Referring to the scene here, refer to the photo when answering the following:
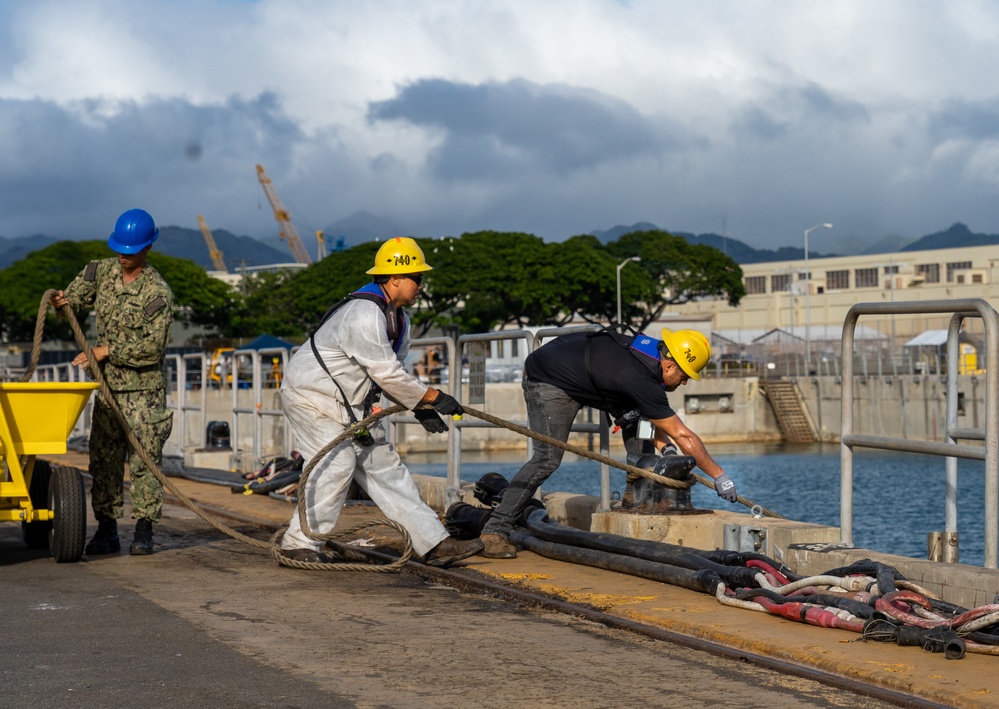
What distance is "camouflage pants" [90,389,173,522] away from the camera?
8586 millimetres

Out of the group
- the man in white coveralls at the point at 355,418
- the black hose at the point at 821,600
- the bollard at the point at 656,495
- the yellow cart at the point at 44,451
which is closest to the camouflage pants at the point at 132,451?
the yellow cart at the point at 44,451

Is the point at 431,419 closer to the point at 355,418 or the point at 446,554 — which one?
the point at 355,418

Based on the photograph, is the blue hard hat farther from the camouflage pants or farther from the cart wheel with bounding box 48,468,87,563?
the cart wheel with bounding box 48,468,87,563

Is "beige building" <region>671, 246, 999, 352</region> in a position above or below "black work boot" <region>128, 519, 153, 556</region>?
above

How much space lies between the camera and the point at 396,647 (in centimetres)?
554

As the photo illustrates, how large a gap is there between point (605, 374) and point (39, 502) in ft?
12.7

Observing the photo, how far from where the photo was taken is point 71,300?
8.47 meters

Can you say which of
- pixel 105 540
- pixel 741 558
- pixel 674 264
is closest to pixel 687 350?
pixel 741 558

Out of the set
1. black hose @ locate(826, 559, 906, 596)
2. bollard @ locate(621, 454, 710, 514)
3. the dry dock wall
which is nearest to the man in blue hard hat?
bollard @ locate(621, 454, 710, 514)

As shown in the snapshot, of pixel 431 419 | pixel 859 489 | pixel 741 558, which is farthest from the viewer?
pixel 859 489

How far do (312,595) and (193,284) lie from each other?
82.3 metres

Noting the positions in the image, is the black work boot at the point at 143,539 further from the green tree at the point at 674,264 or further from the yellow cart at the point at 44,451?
the green tree at the point at 674,264

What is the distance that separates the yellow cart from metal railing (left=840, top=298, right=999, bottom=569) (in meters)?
4.40

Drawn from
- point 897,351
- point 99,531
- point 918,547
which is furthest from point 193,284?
point 99,531
